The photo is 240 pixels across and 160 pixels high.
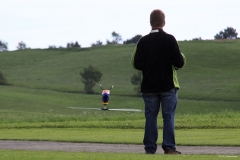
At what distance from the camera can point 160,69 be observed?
11.5 meters

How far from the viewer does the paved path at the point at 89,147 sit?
1440 centimetres

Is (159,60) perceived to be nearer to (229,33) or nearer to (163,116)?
(163,116)

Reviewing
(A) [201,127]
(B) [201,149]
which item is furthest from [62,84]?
(B) [201,149]

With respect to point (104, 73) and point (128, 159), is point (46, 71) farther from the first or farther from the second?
point (128, 159)

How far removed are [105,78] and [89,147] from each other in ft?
289

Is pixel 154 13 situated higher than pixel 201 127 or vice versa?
pixel 154 13

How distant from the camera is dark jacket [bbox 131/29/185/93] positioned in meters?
11.4

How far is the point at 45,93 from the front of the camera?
90188 mm

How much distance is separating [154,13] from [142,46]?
0.60 metres

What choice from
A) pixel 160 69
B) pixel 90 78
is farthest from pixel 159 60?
pixel 90 78

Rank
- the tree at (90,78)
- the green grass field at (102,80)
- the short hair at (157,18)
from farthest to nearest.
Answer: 1. the tree at (90,78)
2. the green grass field at (102,80)
3. the short hair at (157,18)

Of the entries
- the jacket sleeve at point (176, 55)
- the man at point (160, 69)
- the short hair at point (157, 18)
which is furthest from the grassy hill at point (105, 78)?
the jacket sleeve at point (176, 55)

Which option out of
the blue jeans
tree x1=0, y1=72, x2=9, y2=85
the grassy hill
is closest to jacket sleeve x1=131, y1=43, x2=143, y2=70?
the blue jeans

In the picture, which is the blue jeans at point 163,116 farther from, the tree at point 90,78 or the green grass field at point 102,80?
the tree at point 90,78
